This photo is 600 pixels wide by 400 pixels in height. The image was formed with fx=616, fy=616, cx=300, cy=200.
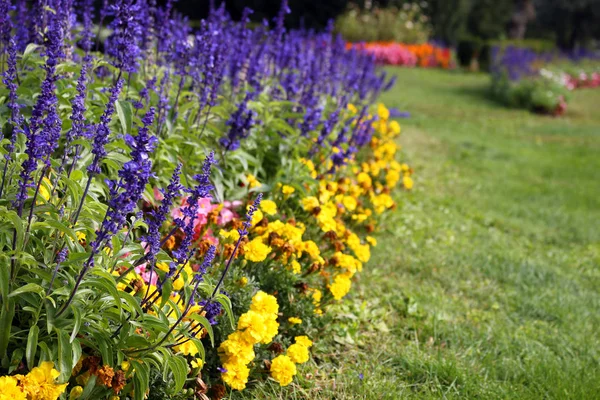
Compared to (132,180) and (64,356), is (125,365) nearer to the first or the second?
(64,356)

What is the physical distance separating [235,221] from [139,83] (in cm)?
135

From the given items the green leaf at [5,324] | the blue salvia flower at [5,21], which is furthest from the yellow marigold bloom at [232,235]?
the blue salvia flower at [5,21]

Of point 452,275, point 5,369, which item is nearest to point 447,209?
point 452,275

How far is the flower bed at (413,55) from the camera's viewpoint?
18656 millimetres

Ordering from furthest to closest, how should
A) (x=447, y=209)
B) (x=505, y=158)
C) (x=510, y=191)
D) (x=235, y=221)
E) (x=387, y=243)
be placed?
1. (x=505, y=158)
2. (x=510, y=191)
3. (x=447, y=209)
4. (x=387, y=243)
5. (x=235, y=221)

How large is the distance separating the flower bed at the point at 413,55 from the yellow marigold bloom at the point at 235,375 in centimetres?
1627

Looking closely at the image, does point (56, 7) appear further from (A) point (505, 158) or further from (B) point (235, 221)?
(A) point (505, 158)

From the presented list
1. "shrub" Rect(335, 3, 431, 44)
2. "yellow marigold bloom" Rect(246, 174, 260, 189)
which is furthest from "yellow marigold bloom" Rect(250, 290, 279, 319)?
"shrub" Rect(335, 3, 431, 44)

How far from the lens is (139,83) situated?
3826 mm

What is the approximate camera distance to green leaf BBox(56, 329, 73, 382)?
195 centimetres

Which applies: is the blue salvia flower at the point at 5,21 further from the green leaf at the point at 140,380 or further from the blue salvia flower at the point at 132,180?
the green leaf at the point at 140,380

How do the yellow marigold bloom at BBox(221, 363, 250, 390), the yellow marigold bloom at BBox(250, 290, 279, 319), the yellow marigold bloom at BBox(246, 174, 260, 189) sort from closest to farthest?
the yellow marigold bloom at BBox(221, 363, 250, 390) < the yellow marigold bloom at BBox(250, 290, 279, 319) < the yellow marigold bloom at BBox(246, 174, 260, 189)

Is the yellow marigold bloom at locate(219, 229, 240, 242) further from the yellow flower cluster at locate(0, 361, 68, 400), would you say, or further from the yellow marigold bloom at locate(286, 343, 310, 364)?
the yellow flower cluster at locate(0, 361, 68, 400)

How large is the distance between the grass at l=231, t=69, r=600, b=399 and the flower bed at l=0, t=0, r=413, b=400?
0.29m
